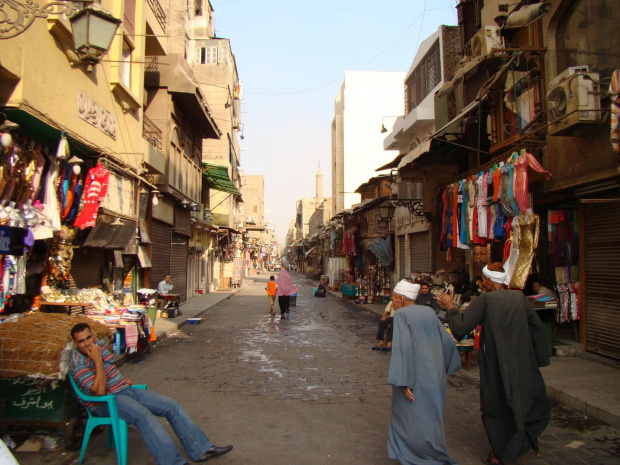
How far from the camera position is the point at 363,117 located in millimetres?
45438

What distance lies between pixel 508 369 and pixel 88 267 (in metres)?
9.60

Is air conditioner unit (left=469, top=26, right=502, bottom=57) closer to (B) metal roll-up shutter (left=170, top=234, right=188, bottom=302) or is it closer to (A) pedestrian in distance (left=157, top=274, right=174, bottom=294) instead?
(A) pedestrian in distance (left=157, top=274, right=174, bottom=294)

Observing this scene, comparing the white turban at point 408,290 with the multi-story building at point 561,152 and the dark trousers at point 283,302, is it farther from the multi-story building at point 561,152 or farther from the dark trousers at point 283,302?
the dark trousers at point 283,302

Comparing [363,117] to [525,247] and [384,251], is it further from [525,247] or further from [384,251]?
[525,247]

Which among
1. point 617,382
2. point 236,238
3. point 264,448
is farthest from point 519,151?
point 236,238

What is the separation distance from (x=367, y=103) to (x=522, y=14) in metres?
37.3

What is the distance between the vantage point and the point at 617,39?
7.80 meters

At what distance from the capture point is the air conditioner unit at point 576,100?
24.6 ft

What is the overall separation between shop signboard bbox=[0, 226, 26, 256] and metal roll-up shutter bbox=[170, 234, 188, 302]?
44.6 feet

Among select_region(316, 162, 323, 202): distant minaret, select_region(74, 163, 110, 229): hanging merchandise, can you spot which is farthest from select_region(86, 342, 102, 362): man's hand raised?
select_region(316, 162, 323, 202): distant minaret

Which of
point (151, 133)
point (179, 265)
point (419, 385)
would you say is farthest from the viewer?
point (179, 265)

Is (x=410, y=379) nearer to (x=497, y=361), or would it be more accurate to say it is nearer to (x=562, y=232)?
(x=497, y=361)

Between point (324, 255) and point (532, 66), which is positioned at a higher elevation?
point (532, 66)

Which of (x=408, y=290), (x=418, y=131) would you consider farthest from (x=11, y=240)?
(x=418, y=131)
